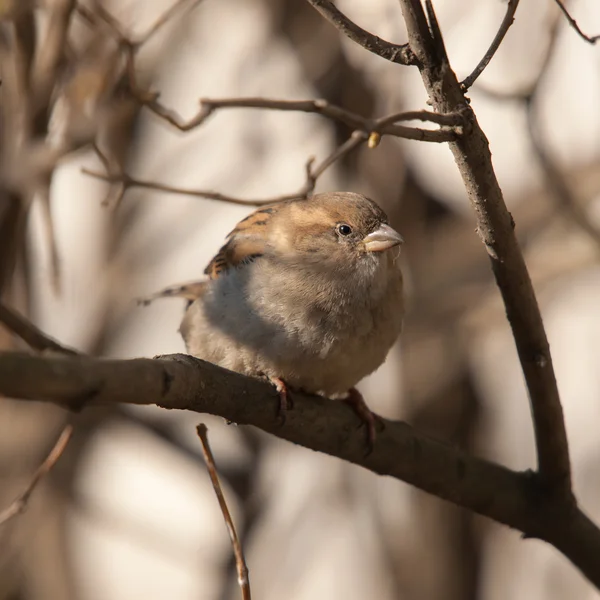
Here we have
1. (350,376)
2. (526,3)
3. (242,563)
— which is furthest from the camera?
(526,3)

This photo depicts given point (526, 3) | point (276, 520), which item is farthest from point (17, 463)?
point (526, 3)

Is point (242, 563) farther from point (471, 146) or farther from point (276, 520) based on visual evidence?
point (276, 520)

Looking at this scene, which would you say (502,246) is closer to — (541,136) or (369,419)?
(369,419)

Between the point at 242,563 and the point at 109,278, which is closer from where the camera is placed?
the point at 242,563

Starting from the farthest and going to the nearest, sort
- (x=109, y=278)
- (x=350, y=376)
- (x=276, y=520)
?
(x=276, y=520) → (x=109, y=278) → (x=350, y=376)

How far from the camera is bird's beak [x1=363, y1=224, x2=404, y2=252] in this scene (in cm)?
353

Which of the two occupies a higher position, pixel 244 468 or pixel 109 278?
pixel 109 278

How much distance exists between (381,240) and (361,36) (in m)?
1.38

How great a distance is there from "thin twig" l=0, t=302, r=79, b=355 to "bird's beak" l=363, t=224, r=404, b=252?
4.30 feet

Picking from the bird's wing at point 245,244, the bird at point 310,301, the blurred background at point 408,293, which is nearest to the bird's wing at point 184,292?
the bird's wing at point 245,244

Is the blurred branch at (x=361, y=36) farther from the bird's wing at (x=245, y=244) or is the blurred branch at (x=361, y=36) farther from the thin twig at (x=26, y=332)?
the bird's wing at (x=245, y=244)

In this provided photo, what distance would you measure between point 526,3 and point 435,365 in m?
1.88

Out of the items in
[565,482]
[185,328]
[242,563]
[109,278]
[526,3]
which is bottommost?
[242,563]

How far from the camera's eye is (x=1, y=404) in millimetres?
5027
